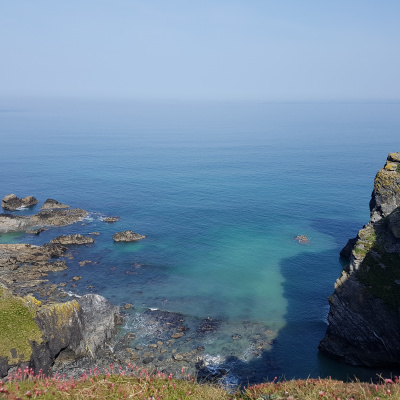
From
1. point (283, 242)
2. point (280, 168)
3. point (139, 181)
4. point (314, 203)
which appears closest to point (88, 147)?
point (139, 181)

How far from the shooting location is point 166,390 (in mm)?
18406

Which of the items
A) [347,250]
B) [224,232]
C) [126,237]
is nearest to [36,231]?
[126,237]

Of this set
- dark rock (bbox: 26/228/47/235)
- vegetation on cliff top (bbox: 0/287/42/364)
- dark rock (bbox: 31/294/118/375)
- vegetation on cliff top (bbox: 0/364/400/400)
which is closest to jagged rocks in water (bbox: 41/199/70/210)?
dark rock (bbox: 26/228/47/235)

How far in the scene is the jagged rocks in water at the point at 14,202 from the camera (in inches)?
3868

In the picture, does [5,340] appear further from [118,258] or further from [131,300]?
[118,258]

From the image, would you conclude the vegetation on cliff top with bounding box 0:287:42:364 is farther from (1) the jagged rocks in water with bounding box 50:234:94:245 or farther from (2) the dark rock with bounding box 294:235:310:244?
(2) the dark rock with bounding box 294:235:310:244

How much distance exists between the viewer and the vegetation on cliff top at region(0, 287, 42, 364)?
37.0m

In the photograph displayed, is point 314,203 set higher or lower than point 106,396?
lower

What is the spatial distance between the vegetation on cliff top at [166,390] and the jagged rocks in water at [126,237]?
6105cm

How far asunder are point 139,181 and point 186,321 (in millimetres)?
80640

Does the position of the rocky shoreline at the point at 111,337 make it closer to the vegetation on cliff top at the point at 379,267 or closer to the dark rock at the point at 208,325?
the dark rock at the point at 208,325

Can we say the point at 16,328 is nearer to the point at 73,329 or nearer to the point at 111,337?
the point at 73,329

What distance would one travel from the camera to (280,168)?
149 meters

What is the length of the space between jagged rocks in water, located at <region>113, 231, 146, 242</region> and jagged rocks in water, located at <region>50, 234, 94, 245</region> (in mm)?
4941
